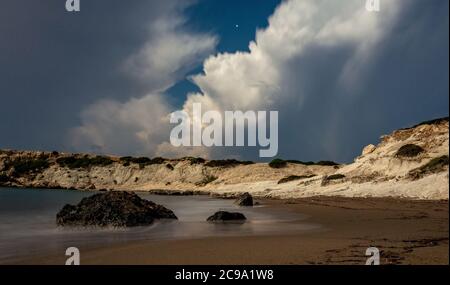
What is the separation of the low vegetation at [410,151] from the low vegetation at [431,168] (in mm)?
3222

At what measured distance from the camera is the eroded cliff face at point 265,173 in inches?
1147

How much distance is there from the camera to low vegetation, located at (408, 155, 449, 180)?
88.0 ft

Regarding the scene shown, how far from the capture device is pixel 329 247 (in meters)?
10.3

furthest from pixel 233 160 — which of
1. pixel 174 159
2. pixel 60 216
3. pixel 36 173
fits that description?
pixel 60 216

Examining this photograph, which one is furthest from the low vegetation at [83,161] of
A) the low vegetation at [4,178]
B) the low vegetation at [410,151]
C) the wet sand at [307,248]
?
the wet sand at [307,248]

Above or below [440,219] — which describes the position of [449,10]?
above

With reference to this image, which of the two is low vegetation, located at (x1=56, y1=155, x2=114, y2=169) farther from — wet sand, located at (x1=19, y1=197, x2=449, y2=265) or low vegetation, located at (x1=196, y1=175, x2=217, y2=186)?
wet sand, located at (x1=19, y1=197, x2=449, y2=265)

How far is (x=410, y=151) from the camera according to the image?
32750mm

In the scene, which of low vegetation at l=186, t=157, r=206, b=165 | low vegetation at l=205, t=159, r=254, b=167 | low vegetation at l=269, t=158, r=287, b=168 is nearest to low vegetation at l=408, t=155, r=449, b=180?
low vegetation at l=269, t=158, r=287, b=168

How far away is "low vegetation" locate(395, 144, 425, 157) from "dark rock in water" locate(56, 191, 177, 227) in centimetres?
2074

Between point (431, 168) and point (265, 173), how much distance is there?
148ft
